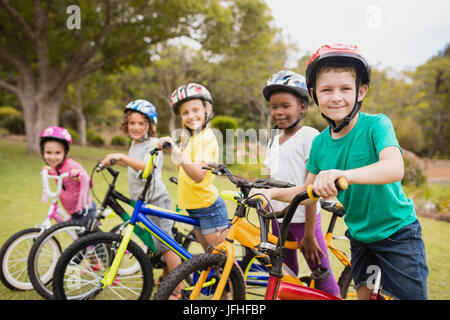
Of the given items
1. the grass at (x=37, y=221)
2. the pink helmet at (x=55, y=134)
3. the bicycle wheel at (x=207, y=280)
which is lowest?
the grass at (x=37, y=221)

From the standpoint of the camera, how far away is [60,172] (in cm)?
332

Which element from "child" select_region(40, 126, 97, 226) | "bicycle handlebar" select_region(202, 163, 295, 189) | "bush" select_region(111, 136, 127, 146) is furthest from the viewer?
"bush" select_region(111, 136, 127, 146)

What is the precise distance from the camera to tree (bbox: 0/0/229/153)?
37.3 ft

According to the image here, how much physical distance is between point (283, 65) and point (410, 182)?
1090cm

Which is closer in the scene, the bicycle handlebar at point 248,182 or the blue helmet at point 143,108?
the bicycle handlebar at point 248,182

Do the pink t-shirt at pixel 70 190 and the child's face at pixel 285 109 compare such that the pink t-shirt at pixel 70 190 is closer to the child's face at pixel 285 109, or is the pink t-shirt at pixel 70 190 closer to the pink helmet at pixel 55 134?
the pink helmet at pixel 55 134

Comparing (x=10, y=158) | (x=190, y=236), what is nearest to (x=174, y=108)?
(x=190, y=236)

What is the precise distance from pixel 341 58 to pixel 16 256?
137 inches

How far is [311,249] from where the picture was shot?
2.29 metres

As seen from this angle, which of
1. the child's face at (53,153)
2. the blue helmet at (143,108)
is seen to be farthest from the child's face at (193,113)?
the child's face at (53,153)

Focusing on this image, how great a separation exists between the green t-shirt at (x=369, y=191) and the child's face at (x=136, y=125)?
1.93 m

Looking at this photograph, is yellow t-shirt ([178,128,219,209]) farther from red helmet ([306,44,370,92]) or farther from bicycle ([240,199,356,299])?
red helmet ([306,44,370,92])

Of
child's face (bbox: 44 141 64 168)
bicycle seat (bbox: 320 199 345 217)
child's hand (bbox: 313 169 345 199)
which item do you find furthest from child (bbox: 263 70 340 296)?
child's face (bbox: 44 141 64 168)

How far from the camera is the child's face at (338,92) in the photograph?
63.7 inches
